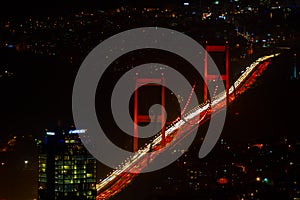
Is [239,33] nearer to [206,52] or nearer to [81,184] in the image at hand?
[206,52]

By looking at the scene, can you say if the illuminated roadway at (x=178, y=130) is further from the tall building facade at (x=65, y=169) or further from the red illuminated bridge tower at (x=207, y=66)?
the tall building facade at (x=65, y=169)

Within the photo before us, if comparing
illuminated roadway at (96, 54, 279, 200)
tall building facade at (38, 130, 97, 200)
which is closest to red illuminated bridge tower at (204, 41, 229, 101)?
illuminated roadway at (96, 54, 279, 200)

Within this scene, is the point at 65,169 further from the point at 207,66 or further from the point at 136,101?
the point at 207,66

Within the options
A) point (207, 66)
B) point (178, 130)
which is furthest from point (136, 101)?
point (207, 66)

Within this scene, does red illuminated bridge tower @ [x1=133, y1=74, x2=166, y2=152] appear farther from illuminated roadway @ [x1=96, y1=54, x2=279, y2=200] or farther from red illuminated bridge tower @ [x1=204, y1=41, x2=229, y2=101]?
red illuminated bridge tower @ [x1=204, y1=41, x2=229, y2=101]

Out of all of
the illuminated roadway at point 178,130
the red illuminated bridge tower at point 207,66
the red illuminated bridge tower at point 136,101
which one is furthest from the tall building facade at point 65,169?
the red illuminated bridge tower at point 207,66

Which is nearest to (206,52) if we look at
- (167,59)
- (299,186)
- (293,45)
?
(167,59)
